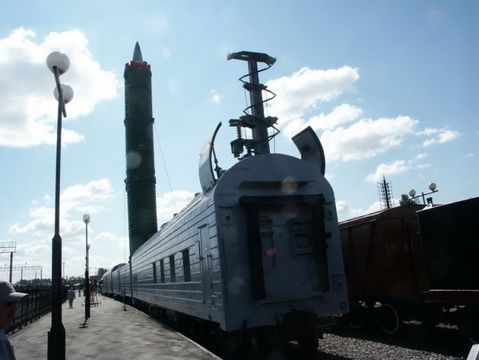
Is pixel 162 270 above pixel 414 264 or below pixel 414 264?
above

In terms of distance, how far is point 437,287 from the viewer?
7.68 meters

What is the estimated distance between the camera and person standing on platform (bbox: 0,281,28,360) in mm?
2881

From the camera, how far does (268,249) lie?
8617 millimetres

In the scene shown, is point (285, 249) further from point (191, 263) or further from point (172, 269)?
point (172, 269)

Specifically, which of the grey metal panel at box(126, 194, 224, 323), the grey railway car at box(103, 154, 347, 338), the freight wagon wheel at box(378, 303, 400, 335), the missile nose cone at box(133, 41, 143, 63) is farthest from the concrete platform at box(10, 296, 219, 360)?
the missile nose cone at box(133, 41, 143, 63)

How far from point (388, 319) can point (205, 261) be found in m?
5.16

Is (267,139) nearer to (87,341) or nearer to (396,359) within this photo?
(87,341)

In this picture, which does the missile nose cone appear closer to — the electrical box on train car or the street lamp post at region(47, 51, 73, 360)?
the street lamp post at region(47, 51, 73, 360)

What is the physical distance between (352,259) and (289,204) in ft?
14.7

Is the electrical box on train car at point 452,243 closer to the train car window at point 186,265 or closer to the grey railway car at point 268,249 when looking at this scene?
the grey railway car at point 268,249

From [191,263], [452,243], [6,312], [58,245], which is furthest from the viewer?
[191,263]

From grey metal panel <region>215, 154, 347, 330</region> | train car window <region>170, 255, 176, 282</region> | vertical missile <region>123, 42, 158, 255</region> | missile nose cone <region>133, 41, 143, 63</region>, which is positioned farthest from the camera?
missile nose cone <region>133, 41, 143, 63</region>

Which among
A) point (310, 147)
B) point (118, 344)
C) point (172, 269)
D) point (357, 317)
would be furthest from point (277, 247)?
point (118, 344)

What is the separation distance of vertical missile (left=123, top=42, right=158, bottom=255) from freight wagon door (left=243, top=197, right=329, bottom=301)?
158 feet
